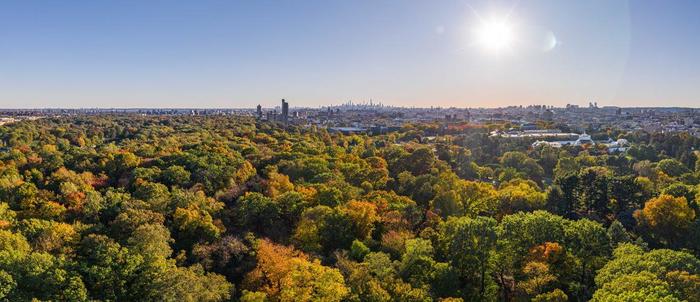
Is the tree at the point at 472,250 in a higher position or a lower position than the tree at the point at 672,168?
lower

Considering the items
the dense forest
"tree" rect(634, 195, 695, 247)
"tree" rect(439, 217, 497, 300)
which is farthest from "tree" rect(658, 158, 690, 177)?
"tree" rect(439, 217, 497, 300)

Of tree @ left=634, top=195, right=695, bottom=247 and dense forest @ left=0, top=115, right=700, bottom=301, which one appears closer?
dense forest @ left=0, top=115, right=700, bottom=301

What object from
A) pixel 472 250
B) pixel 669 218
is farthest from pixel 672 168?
pixel 472 250

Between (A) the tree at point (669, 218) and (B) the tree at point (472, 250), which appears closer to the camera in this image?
(B) the tree at point (472, 250)

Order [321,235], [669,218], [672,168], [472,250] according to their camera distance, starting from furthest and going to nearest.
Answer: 1. [672,168]
2. [669,218]
3. [321,235]
4. [472,250]

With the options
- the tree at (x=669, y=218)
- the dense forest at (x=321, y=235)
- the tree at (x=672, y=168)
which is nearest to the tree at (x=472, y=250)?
the dense forest at (x=321, y=235)

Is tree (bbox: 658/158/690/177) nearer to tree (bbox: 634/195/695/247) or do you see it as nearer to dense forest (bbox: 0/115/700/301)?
dense forest (bbox: 0/115/700/301)

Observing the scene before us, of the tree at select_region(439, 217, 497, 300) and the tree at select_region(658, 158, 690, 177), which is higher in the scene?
the tree at select_region(658, 158, 690, 177)

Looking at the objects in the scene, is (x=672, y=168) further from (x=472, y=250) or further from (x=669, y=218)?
(x=472, y=250)

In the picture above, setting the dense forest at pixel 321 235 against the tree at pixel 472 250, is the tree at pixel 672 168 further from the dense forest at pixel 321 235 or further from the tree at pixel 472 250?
the tree at pixel 472 250
